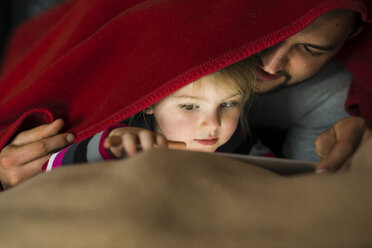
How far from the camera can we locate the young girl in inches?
10.6

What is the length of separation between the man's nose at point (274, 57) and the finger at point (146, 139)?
6.5 inches

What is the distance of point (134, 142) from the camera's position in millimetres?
256

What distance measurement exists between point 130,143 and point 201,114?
0.25 ft

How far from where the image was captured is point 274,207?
220 mm

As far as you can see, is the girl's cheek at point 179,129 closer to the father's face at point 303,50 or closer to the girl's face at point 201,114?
the girl's face at point 201,114

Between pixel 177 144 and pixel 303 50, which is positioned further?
pixel 303 50

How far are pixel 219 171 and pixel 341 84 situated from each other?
0.35 meters

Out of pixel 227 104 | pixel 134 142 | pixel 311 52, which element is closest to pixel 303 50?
pixel 311 52

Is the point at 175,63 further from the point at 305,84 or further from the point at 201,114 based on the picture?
the point at 305,84

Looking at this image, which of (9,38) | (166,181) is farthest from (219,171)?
(9,38)

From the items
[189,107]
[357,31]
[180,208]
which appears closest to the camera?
[180,208]

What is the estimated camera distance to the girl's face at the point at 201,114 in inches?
11.5

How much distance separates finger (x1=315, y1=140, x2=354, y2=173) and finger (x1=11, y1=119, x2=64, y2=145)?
0.26 meters

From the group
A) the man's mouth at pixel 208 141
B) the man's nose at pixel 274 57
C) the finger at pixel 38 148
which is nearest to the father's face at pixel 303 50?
the man's nose at pixel 274 57
